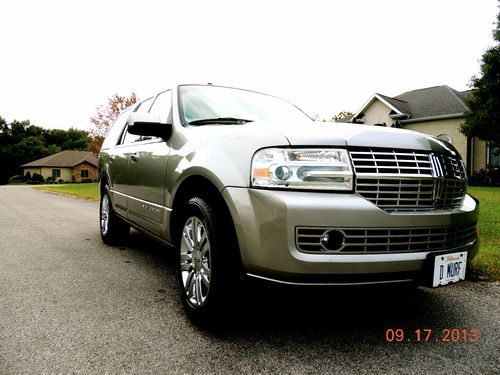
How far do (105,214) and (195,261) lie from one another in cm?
322

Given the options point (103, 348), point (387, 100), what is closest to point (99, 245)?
point (103, 348)

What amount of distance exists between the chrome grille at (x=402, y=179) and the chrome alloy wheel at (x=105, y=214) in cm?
402

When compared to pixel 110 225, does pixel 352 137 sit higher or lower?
higher

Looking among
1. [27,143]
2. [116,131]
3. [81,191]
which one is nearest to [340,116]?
[81,191]

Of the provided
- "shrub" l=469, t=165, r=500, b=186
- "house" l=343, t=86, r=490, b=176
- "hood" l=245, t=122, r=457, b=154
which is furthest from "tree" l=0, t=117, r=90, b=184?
"hood" l=245, t=122, r=457, b=154

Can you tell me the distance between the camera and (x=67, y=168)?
64625mm

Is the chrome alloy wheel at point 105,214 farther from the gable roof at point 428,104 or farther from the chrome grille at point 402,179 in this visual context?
the gable roof at point 428,104

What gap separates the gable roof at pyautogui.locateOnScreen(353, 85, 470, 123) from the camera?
22.1m

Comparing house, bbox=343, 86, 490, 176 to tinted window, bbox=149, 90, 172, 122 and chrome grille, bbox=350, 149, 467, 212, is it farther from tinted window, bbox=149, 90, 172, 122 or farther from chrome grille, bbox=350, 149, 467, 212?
chrome grille, bbox=350, 149, 467, 212

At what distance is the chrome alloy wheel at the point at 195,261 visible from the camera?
248 centimetres

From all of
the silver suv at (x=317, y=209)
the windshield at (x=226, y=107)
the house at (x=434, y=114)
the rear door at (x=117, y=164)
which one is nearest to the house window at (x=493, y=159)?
the house at (x=434, y=114)

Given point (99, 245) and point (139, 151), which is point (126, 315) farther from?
point (99, 245)

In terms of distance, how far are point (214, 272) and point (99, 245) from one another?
11.7 feet
